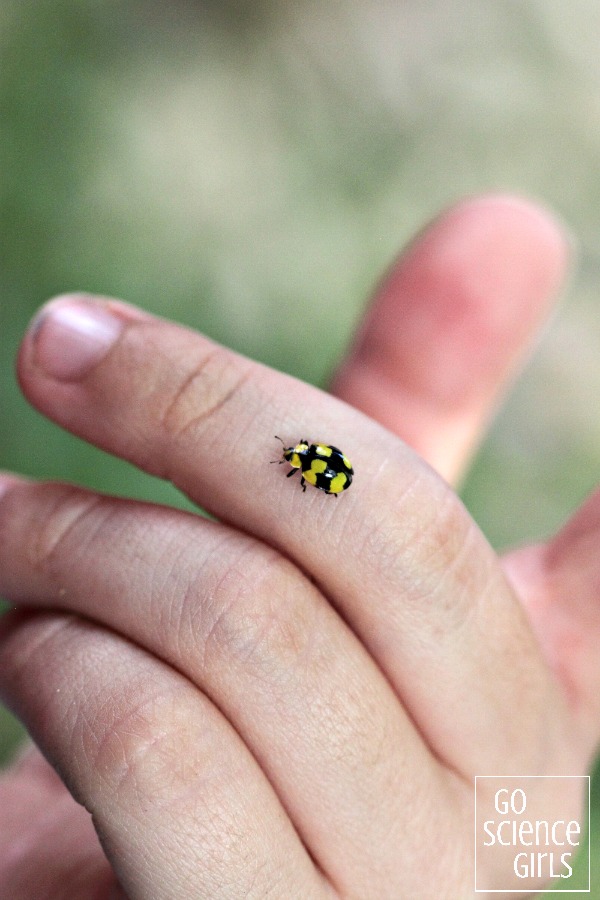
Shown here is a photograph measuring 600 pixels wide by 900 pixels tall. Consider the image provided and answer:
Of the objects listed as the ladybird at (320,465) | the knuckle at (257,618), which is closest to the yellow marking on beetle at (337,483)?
the ladybird at (320,465)

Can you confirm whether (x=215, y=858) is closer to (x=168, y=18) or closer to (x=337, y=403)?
(x=337, y=403)

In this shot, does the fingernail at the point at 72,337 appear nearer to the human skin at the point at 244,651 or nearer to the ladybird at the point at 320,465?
the human skin at the point at 244,651

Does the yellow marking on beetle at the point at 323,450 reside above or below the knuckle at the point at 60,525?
above

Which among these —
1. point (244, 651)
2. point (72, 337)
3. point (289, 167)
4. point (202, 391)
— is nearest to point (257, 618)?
point (244, 651)

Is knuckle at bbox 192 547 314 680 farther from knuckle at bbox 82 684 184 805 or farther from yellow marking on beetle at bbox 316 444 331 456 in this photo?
yellow marking on beetle at bbox 316 444 331 456

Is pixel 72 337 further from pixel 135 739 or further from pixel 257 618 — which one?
pixel 135 739
